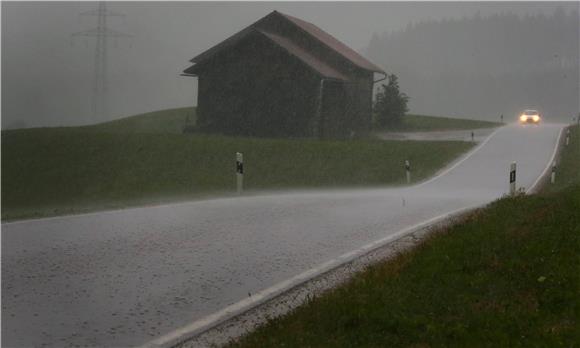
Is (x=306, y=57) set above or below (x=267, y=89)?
above

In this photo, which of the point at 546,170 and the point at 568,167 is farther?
the point at 546,170

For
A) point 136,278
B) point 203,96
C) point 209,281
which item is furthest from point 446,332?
point 203,96

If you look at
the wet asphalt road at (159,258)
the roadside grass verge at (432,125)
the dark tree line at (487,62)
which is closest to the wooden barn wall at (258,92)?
the roadside grass verge at (432,125)

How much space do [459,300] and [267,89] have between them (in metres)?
36.9

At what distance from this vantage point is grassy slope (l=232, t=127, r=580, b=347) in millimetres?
5957

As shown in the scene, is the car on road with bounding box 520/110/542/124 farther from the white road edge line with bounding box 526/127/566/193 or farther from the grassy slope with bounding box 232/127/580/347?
the grassy slope with bounding box 232/127/580/347

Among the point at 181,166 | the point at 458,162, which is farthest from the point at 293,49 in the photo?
the point at 458,162

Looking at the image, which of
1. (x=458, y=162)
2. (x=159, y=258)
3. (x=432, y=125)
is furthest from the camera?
(x=432, y=125)

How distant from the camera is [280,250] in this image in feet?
32.0

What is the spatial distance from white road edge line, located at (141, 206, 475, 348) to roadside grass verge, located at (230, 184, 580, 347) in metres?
0.58

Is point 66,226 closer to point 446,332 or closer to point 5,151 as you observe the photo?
point 446,332

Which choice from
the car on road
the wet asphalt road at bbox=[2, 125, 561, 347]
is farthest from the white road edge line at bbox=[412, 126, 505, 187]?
the car on road

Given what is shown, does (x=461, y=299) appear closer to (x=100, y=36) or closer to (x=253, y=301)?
(x=253, y=301)

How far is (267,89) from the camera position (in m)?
43.0
